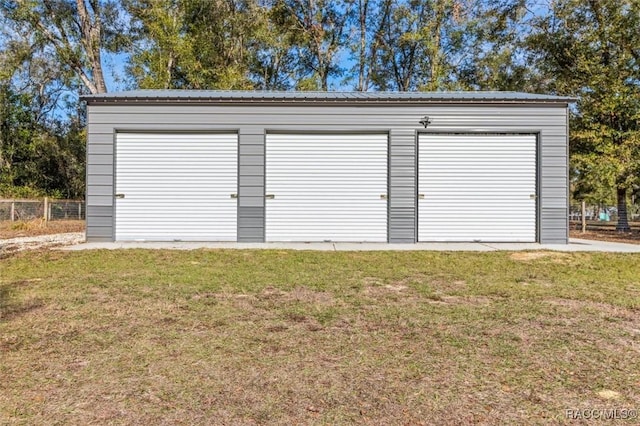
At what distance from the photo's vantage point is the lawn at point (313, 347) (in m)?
1.89

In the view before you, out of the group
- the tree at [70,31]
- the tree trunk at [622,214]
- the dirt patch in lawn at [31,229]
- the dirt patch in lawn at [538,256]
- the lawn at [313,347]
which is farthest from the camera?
the tree at [70,31]

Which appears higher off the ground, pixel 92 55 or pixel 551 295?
pixel 92 55

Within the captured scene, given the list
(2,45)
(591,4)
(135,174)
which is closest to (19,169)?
(2,45)

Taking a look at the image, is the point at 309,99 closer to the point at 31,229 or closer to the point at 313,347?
the point at 313,347

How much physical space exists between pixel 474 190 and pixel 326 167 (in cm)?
317

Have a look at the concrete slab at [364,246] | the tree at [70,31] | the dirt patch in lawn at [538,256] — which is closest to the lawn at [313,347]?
the dirt patch in lawn at [538,256]

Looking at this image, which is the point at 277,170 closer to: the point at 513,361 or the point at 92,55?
the point at 513,361

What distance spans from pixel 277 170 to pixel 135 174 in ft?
9.83

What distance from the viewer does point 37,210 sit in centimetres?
1329

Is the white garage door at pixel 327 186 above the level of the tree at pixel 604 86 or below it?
below

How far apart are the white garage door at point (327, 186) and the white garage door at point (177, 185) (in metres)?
0.94

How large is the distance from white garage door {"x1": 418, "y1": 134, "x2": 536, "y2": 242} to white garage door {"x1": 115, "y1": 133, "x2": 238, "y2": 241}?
13.6ft

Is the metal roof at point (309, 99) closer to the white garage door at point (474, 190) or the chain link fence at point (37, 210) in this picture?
the white garage door at point (474, 190)

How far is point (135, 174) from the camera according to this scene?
28.1 ft
